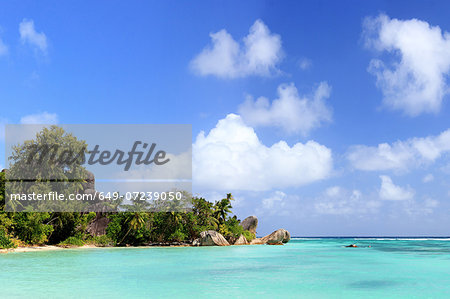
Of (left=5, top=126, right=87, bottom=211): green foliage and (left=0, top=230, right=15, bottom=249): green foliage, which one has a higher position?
(left=5, top=126, right=87, bottom=211): green foliage

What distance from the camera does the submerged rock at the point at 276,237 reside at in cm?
5222

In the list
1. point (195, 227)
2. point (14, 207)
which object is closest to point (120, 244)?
point (195, 227)

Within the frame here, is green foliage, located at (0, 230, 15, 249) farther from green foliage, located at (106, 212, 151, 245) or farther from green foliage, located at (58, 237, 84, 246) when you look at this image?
green foliage, located at (106, 212, 151, 245)

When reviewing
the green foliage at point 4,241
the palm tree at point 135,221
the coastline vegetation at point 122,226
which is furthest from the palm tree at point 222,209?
the green foliage at point 4,241

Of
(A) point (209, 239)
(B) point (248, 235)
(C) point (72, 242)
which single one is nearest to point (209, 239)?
(A) point (209, 239)

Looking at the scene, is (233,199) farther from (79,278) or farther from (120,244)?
(79,278)

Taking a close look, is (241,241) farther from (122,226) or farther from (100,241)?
(100,241)

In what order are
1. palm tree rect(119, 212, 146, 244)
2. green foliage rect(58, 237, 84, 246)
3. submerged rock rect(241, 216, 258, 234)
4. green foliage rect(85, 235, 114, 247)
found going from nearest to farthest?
green foliage rect(58, 237, 84, 246) → palm tree rect(119, 212, 146, 244) → green foliage rect(85, 235, 114, 247) → submerged rock rect(241, 216, 258, 234)

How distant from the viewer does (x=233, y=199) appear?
5344 cm

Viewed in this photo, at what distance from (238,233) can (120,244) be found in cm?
1556

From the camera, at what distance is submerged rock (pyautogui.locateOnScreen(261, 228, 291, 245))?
52.2m

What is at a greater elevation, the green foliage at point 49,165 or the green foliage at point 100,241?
the green foliage at point 49,165

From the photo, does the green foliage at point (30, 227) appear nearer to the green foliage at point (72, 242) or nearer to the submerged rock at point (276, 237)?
the green foliage at point (72, 242)

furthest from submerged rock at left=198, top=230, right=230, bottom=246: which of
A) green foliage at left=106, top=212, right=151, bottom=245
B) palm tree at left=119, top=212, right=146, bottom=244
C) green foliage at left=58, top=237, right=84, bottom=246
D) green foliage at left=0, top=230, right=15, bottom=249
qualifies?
green foliage at left=0, top=230, right=15, bottom=249
